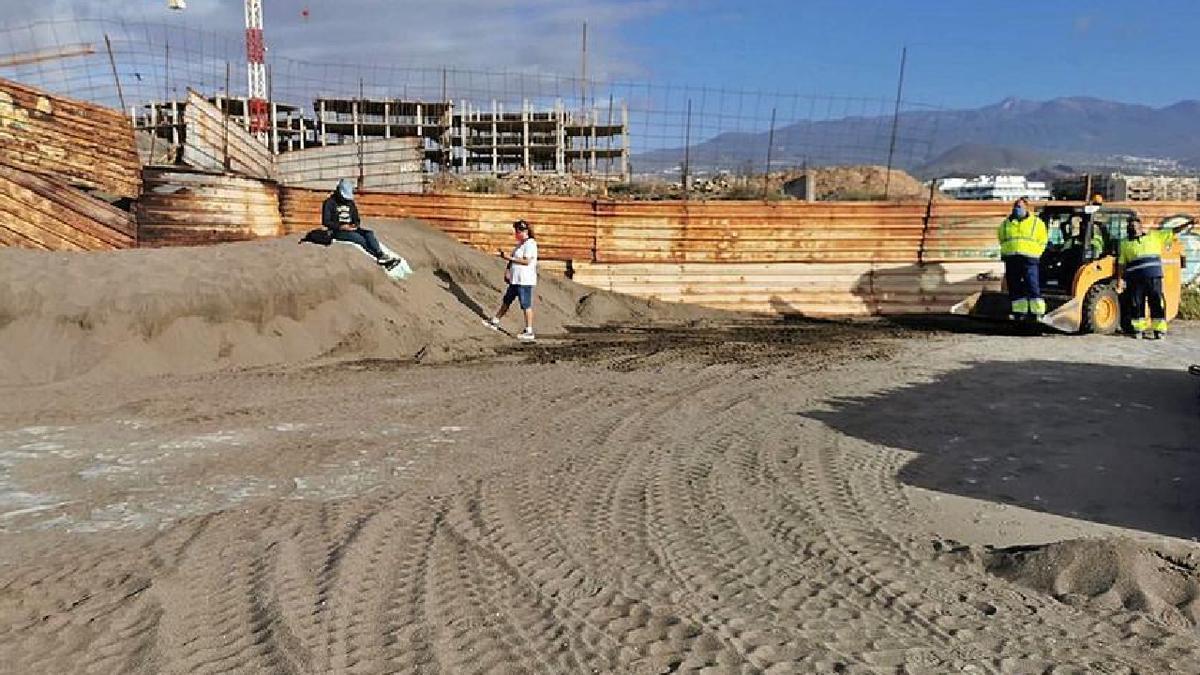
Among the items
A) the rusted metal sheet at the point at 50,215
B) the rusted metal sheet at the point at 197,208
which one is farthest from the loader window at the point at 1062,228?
the rusted metal sheet at the point at 50,215

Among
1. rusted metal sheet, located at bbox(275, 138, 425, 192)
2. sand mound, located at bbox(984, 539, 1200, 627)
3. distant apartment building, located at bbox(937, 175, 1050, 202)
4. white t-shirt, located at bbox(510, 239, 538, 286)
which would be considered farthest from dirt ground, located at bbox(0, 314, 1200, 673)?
distant apartment building, located at bbox(937, 175, 1050, 202)

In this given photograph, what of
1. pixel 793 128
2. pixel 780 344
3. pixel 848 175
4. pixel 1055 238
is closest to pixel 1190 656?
pixel 780 344

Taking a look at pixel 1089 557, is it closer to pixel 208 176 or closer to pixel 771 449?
pixel 771 449

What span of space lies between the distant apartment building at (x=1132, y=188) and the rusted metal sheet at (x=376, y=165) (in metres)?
14.4

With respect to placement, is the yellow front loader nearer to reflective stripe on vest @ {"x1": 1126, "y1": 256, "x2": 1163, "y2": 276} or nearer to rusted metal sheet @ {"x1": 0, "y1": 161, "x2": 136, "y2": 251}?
reflective stripe on vest @ {"x1": 1126, "y1": 256, "x2": 1163, "y2": 276}

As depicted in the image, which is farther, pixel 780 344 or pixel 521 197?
pixel 521 197

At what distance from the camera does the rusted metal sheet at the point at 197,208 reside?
50.5ft

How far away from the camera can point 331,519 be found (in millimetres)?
5543

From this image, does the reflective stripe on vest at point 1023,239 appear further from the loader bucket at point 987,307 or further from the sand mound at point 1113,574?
the sand mound at point 1113,574

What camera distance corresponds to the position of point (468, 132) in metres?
30.3

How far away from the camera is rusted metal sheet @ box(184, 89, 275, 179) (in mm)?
17234

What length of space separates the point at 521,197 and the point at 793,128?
8.18 metres

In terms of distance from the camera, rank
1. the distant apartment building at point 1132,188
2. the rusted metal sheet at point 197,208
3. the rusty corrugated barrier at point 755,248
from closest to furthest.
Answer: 1. the rusted metal sheet at point 197,208
2. the rusty corrugated barrier at point 755,248
3. the distant apartment building at point 1132,188

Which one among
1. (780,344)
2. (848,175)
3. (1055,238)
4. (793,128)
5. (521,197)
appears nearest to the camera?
(780,344)
